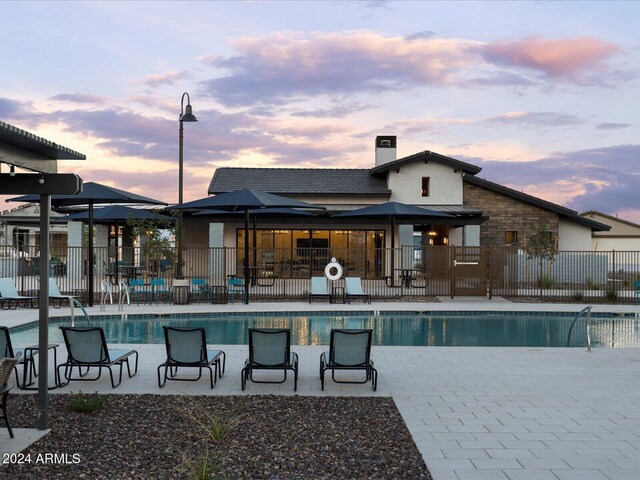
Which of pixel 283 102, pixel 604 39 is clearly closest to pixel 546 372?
pixel 604 39

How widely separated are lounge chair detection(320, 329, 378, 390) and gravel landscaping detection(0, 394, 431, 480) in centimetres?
52

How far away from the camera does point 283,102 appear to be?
22.3 metres

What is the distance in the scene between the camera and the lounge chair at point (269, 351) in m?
7.68

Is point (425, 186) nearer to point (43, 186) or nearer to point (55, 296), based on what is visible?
point (55, 296)

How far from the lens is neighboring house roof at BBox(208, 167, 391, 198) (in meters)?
27.8

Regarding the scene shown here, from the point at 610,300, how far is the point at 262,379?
49.6 feet

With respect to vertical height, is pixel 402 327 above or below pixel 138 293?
below

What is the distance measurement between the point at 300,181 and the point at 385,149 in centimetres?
489

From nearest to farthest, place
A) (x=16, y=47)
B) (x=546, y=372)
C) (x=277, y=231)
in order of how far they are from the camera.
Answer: (x=546, y=372) < (x=16, y=47) < (x=277, y=231)

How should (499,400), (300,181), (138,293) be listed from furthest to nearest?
(300,181), (138,293), (499,400)

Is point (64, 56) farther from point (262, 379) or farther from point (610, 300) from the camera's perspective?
point (610, 300)

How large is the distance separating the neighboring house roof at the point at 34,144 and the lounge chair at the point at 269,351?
3.05 metres

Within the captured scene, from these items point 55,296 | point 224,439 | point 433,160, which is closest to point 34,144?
point 224,439

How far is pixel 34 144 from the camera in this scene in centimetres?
551
